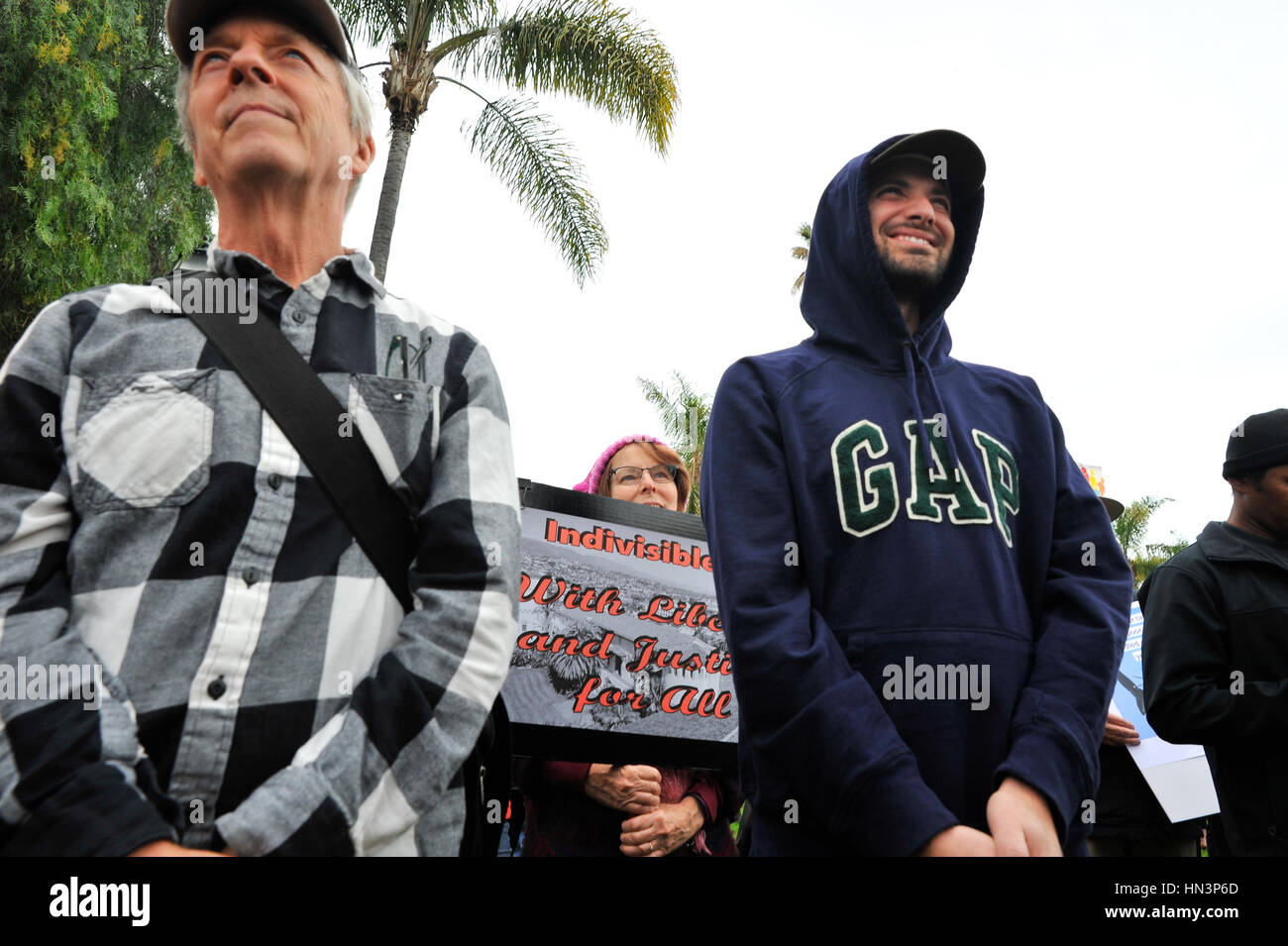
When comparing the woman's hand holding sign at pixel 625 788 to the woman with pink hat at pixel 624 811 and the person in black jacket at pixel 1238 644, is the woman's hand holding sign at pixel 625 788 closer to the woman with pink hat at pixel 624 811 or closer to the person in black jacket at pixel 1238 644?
the woman with pink hat at pixel 624 811

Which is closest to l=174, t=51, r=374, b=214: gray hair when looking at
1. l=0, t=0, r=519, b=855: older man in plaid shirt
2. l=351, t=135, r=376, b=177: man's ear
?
l=351, t=135, r=376, b=177: man's ear

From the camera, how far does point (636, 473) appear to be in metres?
3.98

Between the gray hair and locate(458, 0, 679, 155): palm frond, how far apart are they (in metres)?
9.72

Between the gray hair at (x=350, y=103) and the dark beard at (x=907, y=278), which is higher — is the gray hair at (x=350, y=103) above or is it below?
above

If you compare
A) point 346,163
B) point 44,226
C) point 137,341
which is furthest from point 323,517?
point 44,226

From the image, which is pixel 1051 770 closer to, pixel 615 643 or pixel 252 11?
pixel 615 643

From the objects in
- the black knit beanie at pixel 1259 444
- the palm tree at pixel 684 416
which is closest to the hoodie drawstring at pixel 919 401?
the black knit beanie at pixel 1259 444

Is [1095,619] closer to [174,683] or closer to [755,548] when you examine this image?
[755,548]

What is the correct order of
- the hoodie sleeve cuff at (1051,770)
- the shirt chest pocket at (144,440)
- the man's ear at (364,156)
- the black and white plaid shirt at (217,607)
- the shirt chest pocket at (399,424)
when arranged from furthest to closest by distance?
the man's ear at (364,156) < the hoodie sleeve cuff at (1051,770) < the shirt chest pocket at (399,424) < the shirt chest pocket at (144,440) < the black and white plaid shirt at (217,607)

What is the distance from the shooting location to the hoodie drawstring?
6.89ft

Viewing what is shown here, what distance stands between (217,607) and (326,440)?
324mm

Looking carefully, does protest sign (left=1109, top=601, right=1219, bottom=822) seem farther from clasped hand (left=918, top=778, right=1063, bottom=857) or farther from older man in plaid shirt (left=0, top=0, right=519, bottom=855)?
older man in plaid shirt (left=0, top=0, right=519, bottom=855)

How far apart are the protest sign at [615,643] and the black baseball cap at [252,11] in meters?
1.69

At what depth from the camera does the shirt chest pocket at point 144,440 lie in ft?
A: 4.97
